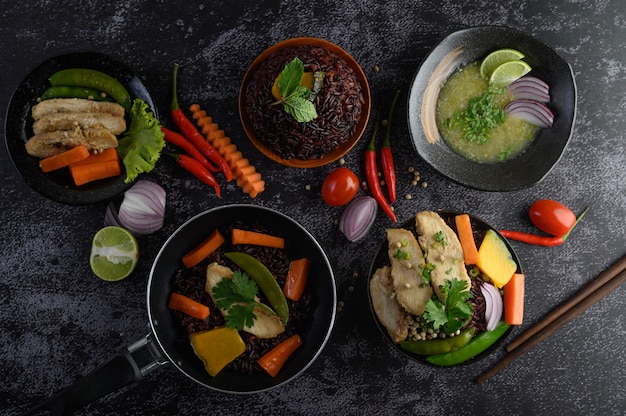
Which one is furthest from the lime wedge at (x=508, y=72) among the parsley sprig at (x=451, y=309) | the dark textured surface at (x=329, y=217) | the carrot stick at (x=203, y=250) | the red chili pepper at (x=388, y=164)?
the carrot stick at (x=203, y=250)

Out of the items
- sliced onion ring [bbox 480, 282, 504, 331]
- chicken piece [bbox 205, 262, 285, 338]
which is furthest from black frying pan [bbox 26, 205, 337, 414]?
sliced onion ring [bbox 480, 282, 504, 331]

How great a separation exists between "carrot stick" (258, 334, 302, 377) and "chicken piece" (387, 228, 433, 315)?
612 mm

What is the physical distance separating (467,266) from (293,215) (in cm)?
103

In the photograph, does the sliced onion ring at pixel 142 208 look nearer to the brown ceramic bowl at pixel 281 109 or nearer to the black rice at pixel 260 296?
the black rice at pixel 260 296

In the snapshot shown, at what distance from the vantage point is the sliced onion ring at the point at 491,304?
10.1 ft

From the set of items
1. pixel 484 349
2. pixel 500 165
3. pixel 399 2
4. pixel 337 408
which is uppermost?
pixel 399 2

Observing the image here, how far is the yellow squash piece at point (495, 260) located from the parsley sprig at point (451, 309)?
1.03 feet

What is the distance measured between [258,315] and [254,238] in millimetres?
414

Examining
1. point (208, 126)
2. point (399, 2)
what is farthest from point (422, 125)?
point (208, 126)

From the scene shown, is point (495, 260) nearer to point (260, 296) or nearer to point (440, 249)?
point (440, 249)

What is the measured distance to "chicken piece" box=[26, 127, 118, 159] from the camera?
9.59ft

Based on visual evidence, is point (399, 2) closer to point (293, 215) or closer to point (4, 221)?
point (293, 215)

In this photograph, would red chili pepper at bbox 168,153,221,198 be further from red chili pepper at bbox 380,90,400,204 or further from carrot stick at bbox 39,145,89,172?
red chili pepper at bbox 380,90,400,204

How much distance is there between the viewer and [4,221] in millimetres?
3264
